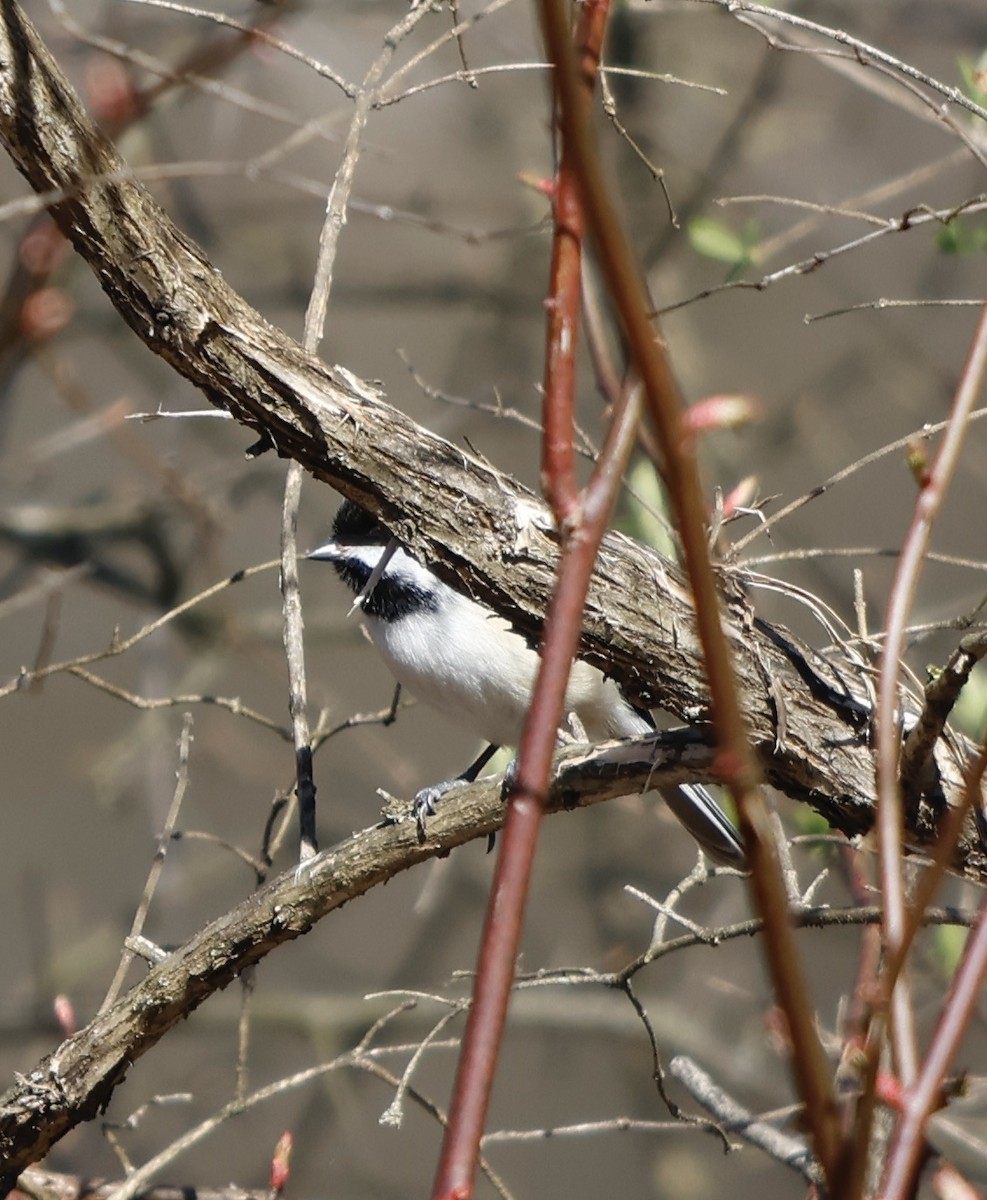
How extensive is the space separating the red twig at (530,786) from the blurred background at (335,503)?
4.33 metres

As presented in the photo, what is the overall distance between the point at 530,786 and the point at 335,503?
200 inches

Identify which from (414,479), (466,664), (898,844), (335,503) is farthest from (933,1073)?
(335,503)

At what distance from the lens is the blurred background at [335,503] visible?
16.8ft

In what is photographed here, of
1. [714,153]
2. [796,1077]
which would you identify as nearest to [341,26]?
[714,153]

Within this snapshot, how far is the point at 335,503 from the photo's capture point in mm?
5594

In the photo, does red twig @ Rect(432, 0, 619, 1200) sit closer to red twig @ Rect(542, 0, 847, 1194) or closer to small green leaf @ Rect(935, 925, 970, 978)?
red twig @ Rect(542, 0, 847, 1194)

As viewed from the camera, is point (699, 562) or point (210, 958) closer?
point (699, 562)

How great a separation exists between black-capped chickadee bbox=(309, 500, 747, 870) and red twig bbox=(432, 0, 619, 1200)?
254 cm

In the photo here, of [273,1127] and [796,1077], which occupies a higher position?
[273,1127]

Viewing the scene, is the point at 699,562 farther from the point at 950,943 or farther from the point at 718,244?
the point at 950,943

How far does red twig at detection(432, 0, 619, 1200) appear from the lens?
560 mm

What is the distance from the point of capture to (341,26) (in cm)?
507

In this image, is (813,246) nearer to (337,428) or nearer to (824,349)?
(824,349)

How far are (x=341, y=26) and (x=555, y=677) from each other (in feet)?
16.5
